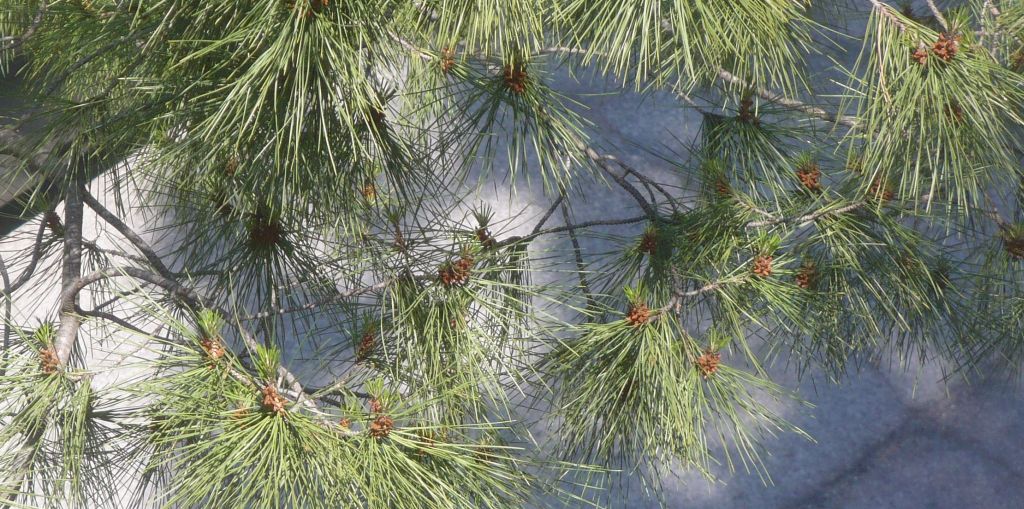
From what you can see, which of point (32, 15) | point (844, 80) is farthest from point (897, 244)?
point (844, 80)

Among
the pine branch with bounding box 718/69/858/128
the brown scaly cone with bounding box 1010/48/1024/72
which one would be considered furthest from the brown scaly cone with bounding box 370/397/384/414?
the brown scaly cone with bounding box 1010/48/1024/72

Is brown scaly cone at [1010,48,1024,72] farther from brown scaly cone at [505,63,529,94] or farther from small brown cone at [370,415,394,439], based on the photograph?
small brown cone at [370,415,394,439]

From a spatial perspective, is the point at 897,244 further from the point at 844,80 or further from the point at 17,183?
the point at 17,183

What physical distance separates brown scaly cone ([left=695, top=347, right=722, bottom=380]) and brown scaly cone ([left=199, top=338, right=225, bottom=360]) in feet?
0.96

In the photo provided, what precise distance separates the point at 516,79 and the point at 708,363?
0.71ft

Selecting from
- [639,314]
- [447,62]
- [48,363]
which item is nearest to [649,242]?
[639,314]

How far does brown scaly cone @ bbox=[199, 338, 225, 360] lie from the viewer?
0.48 m

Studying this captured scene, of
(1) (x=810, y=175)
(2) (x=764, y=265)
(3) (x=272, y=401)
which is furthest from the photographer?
(1) (x=810, y=175)

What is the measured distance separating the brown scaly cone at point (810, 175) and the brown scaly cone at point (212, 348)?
1.41ft

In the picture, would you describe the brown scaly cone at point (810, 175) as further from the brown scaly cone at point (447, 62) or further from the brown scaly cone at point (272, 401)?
the brown scaly cone at point (272, 401)

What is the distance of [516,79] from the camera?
1.98 ft

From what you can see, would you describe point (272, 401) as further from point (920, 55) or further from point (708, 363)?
point (920, 55)

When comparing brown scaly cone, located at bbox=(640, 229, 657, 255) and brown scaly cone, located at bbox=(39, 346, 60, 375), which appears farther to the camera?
brown scaly cone, located at bbox=(640, 229, 657, 255)

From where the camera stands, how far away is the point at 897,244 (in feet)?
2.36
